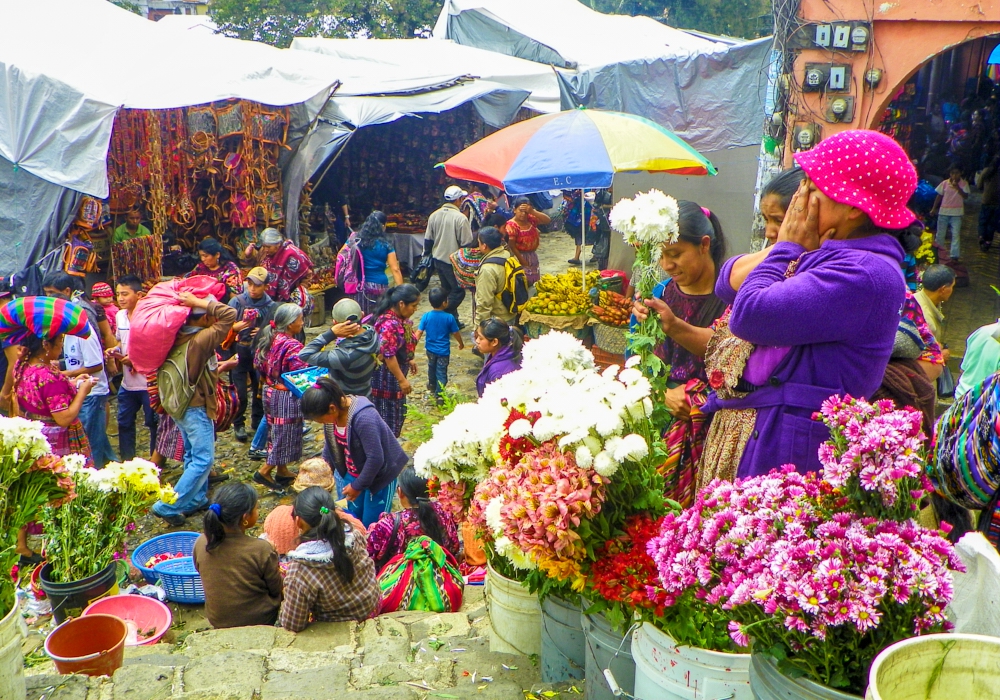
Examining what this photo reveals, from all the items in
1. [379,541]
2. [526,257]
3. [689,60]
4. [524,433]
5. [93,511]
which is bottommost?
[379,541]

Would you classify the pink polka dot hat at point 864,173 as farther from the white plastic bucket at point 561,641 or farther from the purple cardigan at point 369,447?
the purple cardigan at point 369,447

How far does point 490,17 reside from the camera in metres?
15.5

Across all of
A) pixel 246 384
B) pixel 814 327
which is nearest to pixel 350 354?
pixel 246 384

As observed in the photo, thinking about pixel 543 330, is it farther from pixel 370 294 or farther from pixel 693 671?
pixel 693 671

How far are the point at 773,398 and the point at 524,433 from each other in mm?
676

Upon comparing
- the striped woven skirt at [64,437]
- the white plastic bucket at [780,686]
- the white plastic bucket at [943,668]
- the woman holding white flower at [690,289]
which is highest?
the woman holding white flower at [690,289]

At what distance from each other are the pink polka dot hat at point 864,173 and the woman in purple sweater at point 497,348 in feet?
11.7

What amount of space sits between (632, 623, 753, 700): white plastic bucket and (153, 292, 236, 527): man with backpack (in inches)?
185

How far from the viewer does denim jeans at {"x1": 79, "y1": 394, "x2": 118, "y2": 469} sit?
20.4ft

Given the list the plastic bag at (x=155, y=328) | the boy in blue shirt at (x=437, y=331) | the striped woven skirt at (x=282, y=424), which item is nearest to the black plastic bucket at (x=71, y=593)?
the plastic bag at (x=155, y=328)

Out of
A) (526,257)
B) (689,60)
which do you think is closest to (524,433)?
(526,257)

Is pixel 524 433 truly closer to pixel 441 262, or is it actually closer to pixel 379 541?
pixel 379 541

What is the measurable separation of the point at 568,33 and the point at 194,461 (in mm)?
11875

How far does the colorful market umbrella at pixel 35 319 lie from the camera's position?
210 inches
